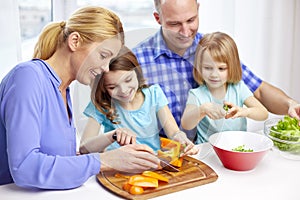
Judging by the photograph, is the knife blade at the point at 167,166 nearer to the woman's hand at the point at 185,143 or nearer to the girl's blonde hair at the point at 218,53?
the woman's hand at the point at 185,143

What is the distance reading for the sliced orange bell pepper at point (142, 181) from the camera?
102cm

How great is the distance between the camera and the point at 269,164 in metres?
1.22

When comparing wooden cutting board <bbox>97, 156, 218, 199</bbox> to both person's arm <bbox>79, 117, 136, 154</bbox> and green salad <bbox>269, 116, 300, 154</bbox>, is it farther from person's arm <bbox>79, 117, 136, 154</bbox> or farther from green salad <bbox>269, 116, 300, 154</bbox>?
green salad <bbox>269, 116, 300, 154</bbox>

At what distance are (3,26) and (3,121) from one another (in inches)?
29.6

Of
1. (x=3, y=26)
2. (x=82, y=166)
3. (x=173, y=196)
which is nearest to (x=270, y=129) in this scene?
(x=173, y=196)

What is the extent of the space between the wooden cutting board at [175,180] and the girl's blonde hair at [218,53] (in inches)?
9.5

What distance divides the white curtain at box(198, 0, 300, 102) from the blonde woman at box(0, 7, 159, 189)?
1297 mm

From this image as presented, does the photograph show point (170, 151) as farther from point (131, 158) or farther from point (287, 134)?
point (287, 134)

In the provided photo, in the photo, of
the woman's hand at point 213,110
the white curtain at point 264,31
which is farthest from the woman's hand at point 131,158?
the white curtain at point 264,31

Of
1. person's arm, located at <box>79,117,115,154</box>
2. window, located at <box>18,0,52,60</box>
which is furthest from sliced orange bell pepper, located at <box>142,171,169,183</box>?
window, located at <box>18,0,52,60</box>

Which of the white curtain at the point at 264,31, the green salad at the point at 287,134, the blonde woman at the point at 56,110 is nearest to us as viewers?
the blonde woman at the point at 56,110

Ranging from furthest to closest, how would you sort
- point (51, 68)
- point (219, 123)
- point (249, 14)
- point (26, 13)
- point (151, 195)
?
point (249, 14) → point (26, 13) → point (219, 123) → point (51, 68) → point (151, 195)

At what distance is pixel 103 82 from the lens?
1.03 meters

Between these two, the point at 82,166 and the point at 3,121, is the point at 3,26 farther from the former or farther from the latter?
the point at 82,166
